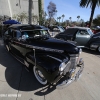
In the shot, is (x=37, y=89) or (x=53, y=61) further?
(x=37, y=89)

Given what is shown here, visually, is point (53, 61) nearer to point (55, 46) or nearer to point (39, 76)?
point (55, 46)

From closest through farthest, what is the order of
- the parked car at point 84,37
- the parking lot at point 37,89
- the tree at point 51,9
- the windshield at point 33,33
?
the parking lot at point 37,89
the windshield at point 33,33
the parked car at point 84,37
the tree at point 51,9

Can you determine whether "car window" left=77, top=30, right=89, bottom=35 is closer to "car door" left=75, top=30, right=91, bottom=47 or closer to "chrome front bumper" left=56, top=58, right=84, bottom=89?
"car door" left=75, top=30, right=91, bottom=47

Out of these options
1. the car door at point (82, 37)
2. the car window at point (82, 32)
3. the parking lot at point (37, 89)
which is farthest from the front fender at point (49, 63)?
the car window at point (82, 32)

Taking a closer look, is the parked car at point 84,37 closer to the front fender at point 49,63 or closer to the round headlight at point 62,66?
the front fender at point 49,63

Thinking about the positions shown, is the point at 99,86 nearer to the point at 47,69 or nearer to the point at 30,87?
the point at 47,69

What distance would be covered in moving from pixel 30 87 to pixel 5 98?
69 centimetres

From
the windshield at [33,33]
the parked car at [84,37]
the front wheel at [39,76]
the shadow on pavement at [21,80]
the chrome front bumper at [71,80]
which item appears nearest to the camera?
the chrome front bumper at [71,80]

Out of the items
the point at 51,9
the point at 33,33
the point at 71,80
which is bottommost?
the point at 71,80

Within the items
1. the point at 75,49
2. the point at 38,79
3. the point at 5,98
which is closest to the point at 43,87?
the point at 38,79

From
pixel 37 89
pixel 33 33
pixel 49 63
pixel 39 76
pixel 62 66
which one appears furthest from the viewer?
pixel 33 33

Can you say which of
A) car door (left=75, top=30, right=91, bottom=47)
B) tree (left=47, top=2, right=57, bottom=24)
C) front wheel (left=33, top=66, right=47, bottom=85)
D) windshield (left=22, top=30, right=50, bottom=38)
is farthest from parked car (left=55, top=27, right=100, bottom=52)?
tree (left=47, top=2, right=57, bottom=24)

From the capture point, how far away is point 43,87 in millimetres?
2994

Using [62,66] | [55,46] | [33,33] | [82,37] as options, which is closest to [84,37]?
[82,37]
